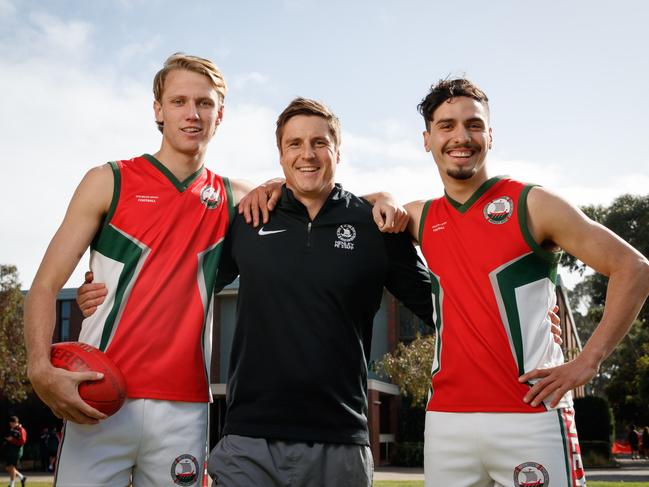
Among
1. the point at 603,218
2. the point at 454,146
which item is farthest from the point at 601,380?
the point at 454,146

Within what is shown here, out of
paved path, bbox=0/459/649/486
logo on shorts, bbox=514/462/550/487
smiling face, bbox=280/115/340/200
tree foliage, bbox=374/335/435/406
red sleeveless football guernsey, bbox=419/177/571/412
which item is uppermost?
tree foliage, bbox=374/335/435/406

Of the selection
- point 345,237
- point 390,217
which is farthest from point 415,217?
point 345,237

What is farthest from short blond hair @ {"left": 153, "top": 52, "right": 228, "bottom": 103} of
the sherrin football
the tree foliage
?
the tree foliage

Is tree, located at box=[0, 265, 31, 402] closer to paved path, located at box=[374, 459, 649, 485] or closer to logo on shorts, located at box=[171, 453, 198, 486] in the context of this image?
paved path, located at box=[374, 459, 649, 485]

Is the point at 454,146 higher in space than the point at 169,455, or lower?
higher

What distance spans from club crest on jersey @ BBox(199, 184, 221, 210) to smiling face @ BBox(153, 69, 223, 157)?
0.75 feet

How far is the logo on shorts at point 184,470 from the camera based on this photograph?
3939 millimetres

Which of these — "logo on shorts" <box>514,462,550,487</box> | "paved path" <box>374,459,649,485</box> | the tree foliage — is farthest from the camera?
the tree foliage

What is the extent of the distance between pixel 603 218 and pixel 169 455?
49096 millimetres

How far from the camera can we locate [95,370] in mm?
3795

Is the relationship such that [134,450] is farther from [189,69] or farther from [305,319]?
[189,69]

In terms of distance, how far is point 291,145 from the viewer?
14.6 ft

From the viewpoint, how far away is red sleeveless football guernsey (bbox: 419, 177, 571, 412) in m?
4.05

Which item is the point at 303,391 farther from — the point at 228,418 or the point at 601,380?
the point at 601,380
